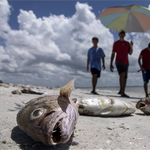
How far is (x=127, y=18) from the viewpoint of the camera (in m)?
9.06

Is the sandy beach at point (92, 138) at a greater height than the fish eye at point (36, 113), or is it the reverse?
the fish eye at point (36, 113)

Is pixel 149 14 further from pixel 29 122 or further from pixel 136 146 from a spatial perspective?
pixel 29 122

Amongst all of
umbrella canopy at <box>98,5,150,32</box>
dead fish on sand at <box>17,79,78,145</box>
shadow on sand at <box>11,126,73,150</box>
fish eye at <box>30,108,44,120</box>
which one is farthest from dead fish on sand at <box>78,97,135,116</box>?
umbrella canopy at <box>98,5,150,32</box>

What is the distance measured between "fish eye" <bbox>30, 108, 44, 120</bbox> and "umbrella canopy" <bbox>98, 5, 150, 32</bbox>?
27.5 feet

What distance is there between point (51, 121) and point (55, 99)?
441mm


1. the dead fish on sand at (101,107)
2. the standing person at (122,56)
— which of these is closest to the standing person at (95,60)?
the standing person at (122,56)

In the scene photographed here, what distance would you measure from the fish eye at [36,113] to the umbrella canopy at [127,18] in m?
8.37

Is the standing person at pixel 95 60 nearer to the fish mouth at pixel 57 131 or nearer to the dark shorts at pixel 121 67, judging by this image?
the dark shorts at pixel 121 67

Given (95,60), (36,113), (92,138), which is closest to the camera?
(36,113)

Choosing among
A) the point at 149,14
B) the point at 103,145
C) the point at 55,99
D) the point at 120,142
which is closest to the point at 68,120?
the point at 55,99

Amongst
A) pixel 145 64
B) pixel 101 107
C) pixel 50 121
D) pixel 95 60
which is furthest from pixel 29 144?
pixel 145 64

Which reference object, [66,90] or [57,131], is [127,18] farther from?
[57,131]

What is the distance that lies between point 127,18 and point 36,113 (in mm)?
8705

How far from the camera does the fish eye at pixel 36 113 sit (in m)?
1.57
